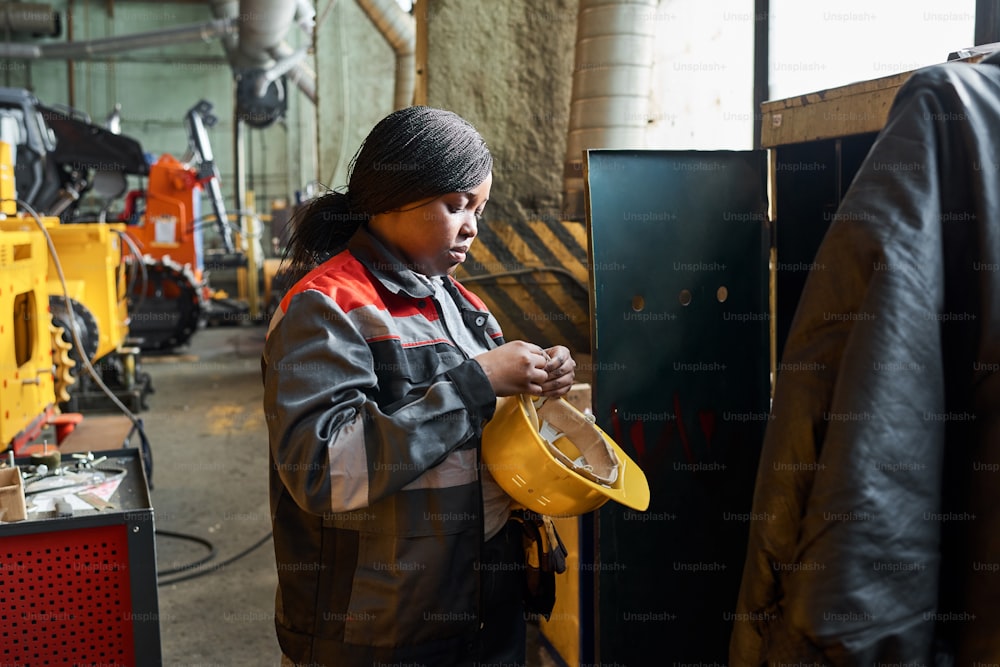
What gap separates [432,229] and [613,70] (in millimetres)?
1877

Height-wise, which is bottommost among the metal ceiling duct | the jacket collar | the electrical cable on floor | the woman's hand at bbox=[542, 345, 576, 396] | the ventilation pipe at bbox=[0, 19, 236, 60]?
the electrical cable on floor

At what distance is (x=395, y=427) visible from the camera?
3.92ft

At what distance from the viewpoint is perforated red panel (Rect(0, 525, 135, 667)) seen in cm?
187

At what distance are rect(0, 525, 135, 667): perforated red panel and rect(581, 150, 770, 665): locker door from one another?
107cm

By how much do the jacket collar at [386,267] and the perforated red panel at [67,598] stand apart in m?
1.00

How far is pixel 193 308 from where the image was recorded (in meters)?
8.56

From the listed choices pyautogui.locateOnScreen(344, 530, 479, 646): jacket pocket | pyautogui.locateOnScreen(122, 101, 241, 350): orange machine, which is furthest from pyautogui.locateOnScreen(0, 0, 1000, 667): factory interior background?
pyautogui.locateOnScreen(122, 101, 241, 350): orange machine

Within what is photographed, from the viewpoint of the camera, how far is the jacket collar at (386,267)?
136cm

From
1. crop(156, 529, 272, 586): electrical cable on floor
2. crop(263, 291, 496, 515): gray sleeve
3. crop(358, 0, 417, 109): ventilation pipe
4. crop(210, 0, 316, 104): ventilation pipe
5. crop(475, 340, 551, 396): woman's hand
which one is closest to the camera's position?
crop(263, 291, 496, 515): gray sleeve

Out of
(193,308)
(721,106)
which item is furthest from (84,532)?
(193,308)

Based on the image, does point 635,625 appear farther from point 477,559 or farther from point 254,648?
point 254,648

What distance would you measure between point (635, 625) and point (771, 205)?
1.03m

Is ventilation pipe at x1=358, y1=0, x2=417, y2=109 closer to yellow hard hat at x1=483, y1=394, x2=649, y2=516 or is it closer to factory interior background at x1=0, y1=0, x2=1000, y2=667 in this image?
factory interior background at x1=0, y1=0, x2=1000, y2=667

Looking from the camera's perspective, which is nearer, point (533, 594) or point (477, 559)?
point (477, 559)
